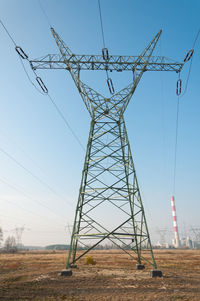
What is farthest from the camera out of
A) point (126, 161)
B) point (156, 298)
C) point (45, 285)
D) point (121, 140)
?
point (121, 140)

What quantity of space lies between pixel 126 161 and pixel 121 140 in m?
2.27

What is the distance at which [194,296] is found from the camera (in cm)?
881

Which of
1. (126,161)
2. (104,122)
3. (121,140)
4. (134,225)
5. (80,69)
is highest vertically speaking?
(80,69)

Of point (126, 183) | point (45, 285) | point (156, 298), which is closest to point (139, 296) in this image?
point (156, 298)

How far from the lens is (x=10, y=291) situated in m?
9.84

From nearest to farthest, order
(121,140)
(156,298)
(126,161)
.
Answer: (156,298)
(126,161)
(121,140)

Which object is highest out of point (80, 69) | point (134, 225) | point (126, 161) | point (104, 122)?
point (80, 69)

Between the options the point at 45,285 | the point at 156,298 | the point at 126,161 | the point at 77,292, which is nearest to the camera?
the point at 156,298

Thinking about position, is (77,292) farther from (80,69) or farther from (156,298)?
(80,69)

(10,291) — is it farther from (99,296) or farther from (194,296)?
(194,296)

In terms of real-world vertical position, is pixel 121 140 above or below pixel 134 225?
above

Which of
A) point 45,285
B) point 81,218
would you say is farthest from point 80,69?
point 45,285

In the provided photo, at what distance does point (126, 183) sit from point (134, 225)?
10.3 feet

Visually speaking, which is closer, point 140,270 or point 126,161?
point 140,270
